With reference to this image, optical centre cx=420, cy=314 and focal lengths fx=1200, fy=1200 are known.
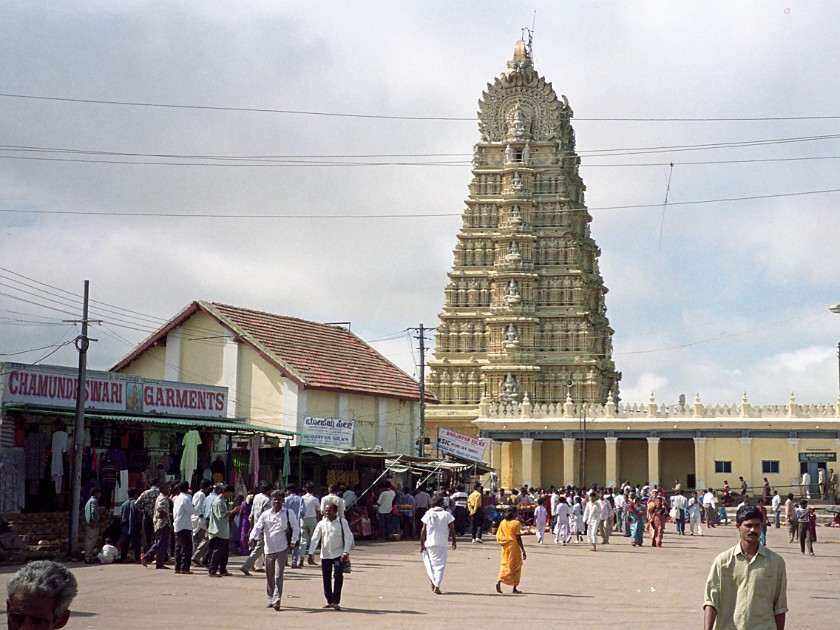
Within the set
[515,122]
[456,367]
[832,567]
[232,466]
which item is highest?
[515,122]

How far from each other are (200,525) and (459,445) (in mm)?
19165

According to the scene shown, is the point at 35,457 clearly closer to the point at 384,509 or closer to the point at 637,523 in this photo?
the point at 384,509

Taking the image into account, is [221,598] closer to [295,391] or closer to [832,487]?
[295,391]

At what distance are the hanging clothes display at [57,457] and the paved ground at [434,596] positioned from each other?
3510 millimetres

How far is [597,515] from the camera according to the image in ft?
92.1

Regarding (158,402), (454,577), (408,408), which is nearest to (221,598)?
(454,577)

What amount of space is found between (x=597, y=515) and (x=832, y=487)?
89.4 feet

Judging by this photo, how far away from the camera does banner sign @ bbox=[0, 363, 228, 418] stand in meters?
22.6

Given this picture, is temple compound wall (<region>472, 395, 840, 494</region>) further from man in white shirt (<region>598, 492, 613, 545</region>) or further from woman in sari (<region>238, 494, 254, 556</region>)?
woman in sari (<region>238, 494, 254, 556</region>)

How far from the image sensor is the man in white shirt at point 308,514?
20.2m

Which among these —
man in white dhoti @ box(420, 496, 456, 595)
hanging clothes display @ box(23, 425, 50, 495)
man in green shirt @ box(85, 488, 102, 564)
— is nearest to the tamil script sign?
hanging clothes display @ box(23, 425, 50, 495)

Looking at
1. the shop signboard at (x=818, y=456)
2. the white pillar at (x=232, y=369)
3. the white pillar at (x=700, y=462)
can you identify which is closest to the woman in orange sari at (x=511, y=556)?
the white pillar at (x=232, y=369)

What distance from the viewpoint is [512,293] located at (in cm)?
6612

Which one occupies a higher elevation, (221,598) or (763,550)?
(763,550)
